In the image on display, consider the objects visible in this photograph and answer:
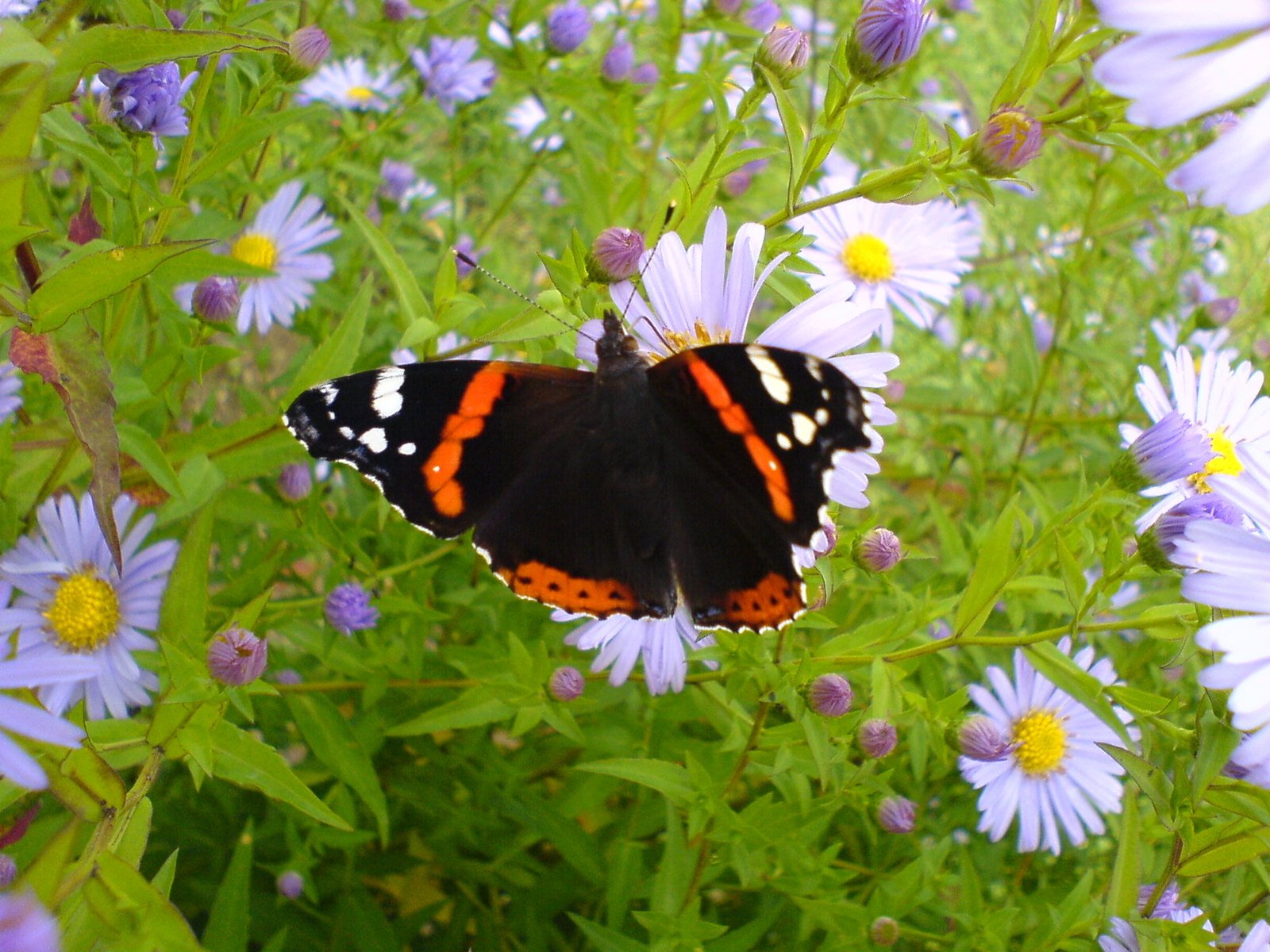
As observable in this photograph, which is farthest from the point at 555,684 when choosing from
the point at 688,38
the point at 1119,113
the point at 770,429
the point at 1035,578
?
the point at 688,38

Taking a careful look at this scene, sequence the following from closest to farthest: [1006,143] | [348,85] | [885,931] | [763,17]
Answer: [1006,143]
[885,931]
[763,17]
[348,85]

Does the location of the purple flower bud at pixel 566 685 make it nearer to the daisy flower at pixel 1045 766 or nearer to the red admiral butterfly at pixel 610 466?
the red admiral butterfly at pixel 610 466

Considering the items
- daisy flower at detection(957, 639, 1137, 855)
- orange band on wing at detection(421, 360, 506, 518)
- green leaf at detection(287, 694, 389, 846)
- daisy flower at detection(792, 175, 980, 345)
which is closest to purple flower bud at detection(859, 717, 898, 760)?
daisy flower at detection(957, 639, 1137, 855)

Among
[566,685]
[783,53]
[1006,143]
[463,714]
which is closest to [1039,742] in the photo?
[566,685]

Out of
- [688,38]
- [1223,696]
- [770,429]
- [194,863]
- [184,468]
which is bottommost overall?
[194,863]

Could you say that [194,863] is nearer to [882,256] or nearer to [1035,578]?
[1035,578]

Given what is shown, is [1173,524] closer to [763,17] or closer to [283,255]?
[763,17]
